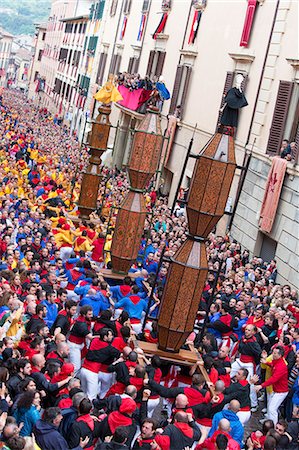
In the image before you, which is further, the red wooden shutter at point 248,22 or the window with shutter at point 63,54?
the window with shutter at point 63,54

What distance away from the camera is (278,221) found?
21500mm

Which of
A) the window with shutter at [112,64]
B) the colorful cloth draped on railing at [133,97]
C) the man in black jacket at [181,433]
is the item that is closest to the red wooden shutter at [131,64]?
the window with shutter at [112,64]

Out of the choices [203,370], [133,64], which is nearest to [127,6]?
[133,64]

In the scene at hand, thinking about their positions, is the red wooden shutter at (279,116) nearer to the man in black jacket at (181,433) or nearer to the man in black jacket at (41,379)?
the man in black jacket at (41,379)

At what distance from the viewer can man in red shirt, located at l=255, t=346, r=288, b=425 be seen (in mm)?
12508

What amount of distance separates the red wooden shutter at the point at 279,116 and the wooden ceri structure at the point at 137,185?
20.0 feet

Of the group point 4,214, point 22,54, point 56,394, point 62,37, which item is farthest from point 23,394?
point 22,54

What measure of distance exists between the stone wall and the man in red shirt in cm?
657

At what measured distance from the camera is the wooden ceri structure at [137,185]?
16516 mm

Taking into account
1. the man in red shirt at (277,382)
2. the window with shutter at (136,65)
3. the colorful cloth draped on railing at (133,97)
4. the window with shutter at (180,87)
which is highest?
the window with shutter at (136,65)

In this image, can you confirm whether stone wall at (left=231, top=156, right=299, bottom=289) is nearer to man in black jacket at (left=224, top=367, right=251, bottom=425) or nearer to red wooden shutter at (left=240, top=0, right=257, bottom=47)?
red wooden shutter at (left=240, top=0, right=257, bottom=47)

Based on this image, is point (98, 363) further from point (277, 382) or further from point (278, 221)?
point (278, 221)

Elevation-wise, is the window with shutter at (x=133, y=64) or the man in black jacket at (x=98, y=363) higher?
the window with shutter at (x=133, y=64)

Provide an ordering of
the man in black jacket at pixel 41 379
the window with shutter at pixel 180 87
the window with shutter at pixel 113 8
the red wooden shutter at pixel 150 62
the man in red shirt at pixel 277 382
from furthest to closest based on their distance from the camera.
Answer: the window with shutter at pixel 113 8 → the red wooden shutter at pixel 150 62 → the window with shutter at pixel 180 87 → the man in red shirt at pixel 277 382 → the man in black jacket at pixel 41 379
